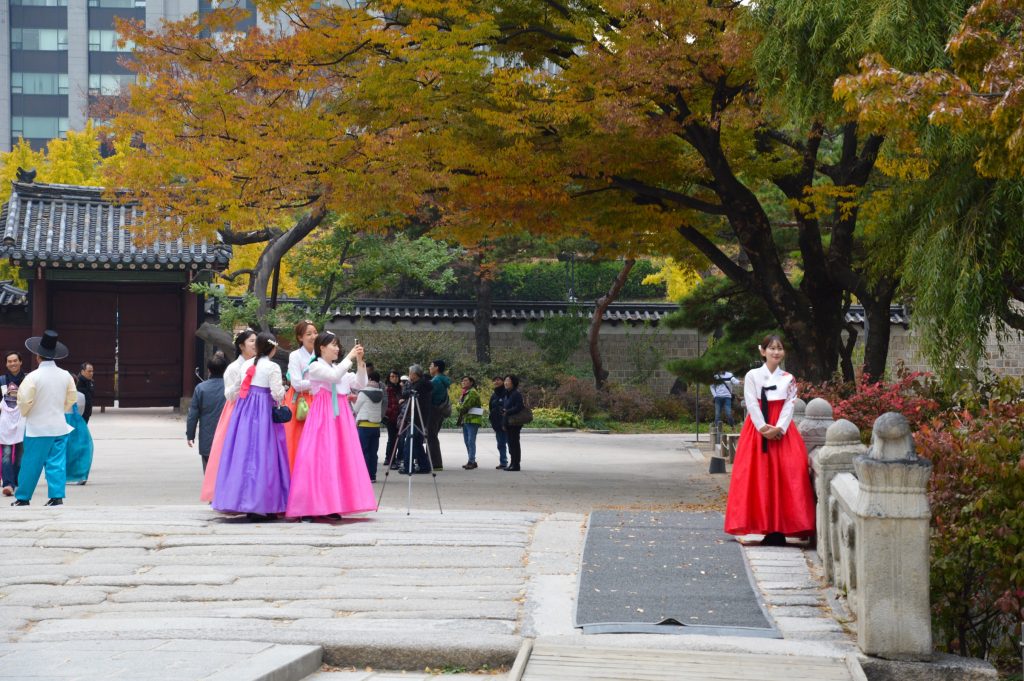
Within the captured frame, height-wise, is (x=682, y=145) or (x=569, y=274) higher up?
(x=682, y=145)

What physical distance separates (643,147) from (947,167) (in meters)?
5.42

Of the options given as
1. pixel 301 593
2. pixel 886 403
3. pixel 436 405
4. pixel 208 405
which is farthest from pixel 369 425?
pixel 301 593

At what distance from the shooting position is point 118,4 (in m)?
63.9

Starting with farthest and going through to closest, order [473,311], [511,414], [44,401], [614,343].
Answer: [473,311] < [614,343] < [511,414] < [44,401]

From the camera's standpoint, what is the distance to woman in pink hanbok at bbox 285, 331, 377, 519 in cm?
1043

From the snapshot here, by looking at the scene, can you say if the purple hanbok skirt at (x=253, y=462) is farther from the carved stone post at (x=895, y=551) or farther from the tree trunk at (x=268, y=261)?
the tree trunk at (x=268, y=261)

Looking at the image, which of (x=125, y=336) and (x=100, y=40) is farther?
(x=100, y=40)

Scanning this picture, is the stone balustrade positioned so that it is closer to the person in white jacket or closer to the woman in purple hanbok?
the woman in purple hanbok

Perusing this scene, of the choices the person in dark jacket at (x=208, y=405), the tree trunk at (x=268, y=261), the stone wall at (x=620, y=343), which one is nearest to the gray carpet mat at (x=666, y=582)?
the person in dark jacket at (x=208, y=405)

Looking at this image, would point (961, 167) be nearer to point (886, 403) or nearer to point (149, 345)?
point (886, 403)

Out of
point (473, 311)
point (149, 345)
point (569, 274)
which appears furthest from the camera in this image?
point (569, 274)

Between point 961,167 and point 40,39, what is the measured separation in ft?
205

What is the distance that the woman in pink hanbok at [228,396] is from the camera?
11188 millimetres

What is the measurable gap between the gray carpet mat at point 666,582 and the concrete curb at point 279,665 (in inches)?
60.1
